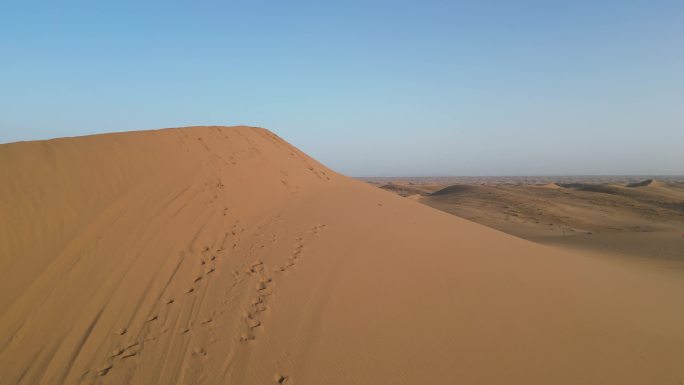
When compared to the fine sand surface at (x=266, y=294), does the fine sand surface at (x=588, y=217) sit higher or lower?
lower

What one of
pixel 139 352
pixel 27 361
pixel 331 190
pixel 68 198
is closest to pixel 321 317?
pixel 139 352

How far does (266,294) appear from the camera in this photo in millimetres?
4824

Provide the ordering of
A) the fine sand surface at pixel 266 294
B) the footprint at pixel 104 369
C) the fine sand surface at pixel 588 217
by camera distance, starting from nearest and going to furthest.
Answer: the footprint at pixel 104 369 < the fine sand surface at pixel 266 294 < the fine sand surface at pixel 588 217

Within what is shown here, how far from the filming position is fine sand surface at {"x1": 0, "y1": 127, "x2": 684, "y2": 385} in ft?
12.5

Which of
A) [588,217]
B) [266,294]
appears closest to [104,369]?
[266,294]

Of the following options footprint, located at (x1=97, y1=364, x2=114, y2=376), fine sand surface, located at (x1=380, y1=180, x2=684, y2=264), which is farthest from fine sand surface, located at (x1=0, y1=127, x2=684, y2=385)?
fine sand surface, located at (x1=380, y1=180, x2=684, y2=264)

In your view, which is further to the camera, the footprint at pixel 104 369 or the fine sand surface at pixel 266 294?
the fine sand surface at pixel 266 294

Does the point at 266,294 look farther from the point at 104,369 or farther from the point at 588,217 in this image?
the point at 588,217

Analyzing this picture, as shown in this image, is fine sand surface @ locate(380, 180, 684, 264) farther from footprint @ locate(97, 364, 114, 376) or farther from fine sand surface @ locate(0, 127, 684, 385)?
footprint @ locate(97, 364, 114, 376)

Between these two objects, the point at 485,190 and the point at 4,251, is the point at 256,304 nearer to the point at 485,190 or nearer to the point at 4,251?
→ the point at 4,251

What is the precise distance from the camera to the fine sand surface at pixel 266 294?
382 centimetres

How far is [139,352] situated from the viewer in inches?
152

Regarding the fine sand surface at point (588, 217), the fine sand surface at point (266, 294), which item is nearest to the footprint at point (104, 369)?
the fine sand surface at point (266, 294)

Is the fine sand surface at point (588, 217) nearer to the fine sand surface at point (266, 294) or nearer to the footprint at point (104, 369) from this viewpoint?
the fine sand surface at point (266, 294)
